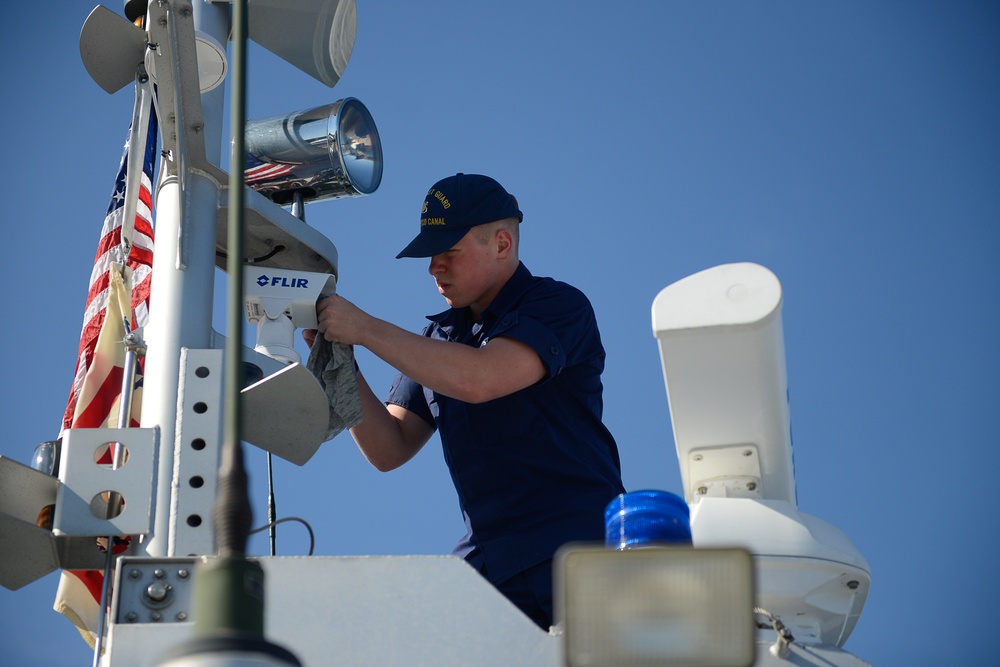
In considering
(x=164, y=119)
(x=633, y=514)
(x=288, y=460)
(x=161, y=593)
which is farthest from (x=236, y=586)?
(x=164, y=119)

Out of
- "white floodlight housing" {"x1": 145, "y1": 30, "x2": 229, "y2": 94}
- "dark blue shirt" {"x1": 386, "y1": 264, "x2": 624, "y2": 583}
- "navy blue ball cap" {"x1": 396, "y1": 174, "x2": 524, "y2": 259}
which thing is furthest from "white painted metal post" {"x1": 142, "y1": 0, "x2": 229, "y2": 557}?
"dark blue shirt" {"x1": 386, "y1": 264, "x2": 624, "y2": 583}

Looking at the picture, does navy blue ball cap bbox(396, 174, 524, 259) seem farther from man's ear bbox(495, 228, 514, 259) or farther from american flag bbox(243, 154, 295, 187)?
american flag bbox(243, 154, 295, 187)

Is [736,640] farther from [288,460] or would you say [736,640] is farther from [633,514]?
[288,460]

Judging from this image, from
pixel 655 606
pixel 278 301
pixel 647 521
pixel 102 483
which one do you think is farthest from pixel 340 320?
pixel 655 606

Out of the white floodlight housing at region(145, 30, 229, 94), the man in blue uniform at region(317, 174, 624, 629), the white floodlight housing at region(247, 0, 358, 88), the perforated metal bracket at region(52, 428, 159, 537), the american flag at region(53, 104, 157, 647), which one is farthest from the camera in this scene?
the white floodlight housing at region(247, 0, 358, 88)

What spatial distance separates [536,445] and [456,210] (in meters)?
0.91

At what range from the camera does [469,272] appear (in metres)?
4.56

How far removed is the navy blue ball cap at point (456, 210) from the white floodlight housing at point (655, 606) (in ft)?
9.69

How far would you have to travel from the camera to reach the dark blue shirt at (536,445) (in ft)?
13.1

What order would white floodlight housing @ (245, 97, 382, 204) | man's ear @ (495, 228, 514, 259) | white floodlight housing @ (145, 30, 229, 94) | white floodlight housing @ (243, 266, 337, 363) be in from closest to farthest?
white floodlight housing @ (243, 266, 337, 363) < white floodlight housing @ (145, 30, 229, 94) < white floodlight housing @ (245, 97, 382, 204) < man's ear @ (495, 228, 514, 259)

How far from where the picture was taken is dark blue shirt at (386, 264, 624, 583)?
4008 millimetres

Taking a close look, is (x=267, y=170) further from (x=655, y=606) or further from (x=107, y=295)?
(x=655, y=606)

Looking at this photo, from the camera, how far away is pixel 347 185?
4.53 meters

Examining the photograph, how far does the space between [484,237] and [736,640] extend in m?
3.09
